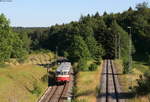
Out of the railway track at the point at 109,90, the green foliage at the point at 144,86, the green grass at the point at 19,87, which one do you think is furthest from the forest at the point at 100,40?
the green foliage at the point at 144,86

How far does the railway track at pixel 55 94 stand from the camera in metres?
47.0

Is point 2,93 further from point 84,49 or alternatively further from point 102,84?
point 84,49

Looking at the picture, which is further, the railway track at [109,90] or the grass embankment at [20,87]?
the grass embankment at [20,87]

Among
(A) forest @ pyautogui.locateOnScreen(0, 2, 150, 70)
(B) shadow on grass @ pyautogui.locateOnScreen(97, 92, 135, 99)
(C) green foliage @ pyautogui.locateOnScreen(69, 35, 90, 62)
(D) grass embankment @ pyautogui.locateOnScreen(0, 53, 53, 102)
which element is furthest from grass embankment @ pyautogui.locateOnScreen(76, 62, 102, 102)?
(C) green foliage @ pyautogui.locateOnScreen(69, 35, 90, 62)

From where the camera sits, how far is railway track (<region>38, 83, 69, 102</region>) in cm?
4704

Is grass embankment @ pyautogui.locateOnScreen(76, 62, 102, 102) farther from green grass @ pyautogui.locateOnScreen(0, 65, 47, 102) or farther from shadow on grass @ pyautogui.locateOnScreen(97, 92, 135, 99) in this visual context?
green grass @ pyautogui.locateOnScreen(0, 65, 47, 102)

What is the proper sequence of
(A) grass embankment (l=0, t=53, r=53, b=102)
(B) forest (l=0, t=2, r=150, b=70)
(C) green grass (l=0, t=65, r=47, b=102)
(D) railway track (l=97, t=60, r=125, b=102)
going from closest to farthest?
(D) railway track (l=97, t=60, r=125, b=102) → (C) green grass (l=0, t=65, r=47, b=102) → (A) grass embankment (l=0, t=53, r=53, b=102) → (B) forest (l=0, t=2, r=150, b=70)

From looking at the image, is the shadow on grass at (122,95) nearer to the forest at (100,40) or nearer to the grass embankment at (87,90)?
the grass embankment at (87,90)

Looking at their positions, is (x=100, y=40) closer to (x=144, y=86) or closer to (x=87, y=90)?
(x=87, y=90)

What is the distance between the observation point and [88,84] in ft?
172

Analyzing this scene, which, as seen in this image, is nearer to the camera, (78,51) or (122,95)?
(122,95)

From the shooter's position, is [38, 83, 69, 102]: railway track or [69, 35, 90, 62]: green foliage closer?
[38, 83, 69, 102]: railway track

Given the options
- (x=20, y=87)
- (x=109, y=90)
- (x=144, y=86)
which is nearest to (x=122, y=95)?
(x=144, y=86)

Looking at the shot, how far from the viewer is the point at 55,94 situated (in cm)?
5138
